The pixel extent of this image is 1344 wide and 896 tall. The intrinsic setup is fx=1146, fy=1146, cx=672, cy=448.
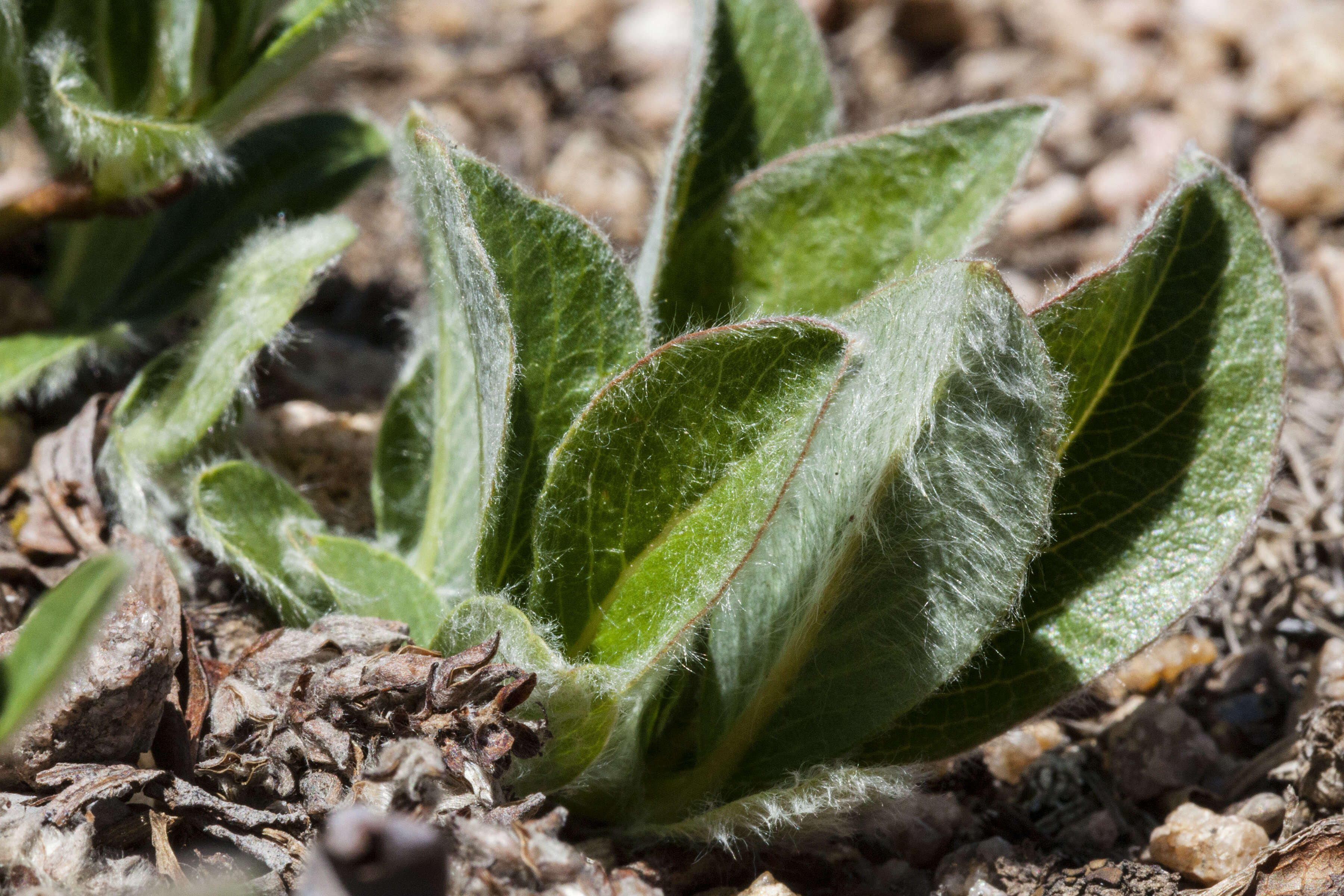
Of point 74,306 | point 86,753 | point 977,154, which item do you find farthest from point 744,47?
point 86,753

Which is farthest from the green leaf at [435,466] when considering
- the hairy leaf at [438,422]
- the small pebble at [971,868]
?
the small pebble at [971,868]

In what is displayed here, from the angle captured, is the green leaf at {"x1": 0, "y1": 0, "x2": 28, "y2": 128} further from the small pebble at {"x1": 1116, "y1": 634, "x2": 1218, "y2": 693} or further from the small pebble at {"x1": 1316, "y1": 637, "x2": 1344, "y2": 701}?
the small pebble at {"x1": 1316, "y1": 637, "x2": 1344, "y2": 701}

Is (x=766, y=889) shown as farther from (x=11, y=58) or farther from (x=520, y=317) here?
(x=11, y=58)

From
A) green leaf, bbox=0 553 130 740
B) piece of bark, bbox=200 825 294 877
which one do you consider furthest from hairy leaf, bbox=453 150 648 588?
green leaf, bbox=0 553 130 740

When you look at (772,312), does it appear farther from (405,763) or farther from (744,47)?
(405,763)

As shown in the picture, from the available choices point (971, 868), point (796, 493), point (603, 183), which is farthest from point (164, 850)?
point (603, 183)
